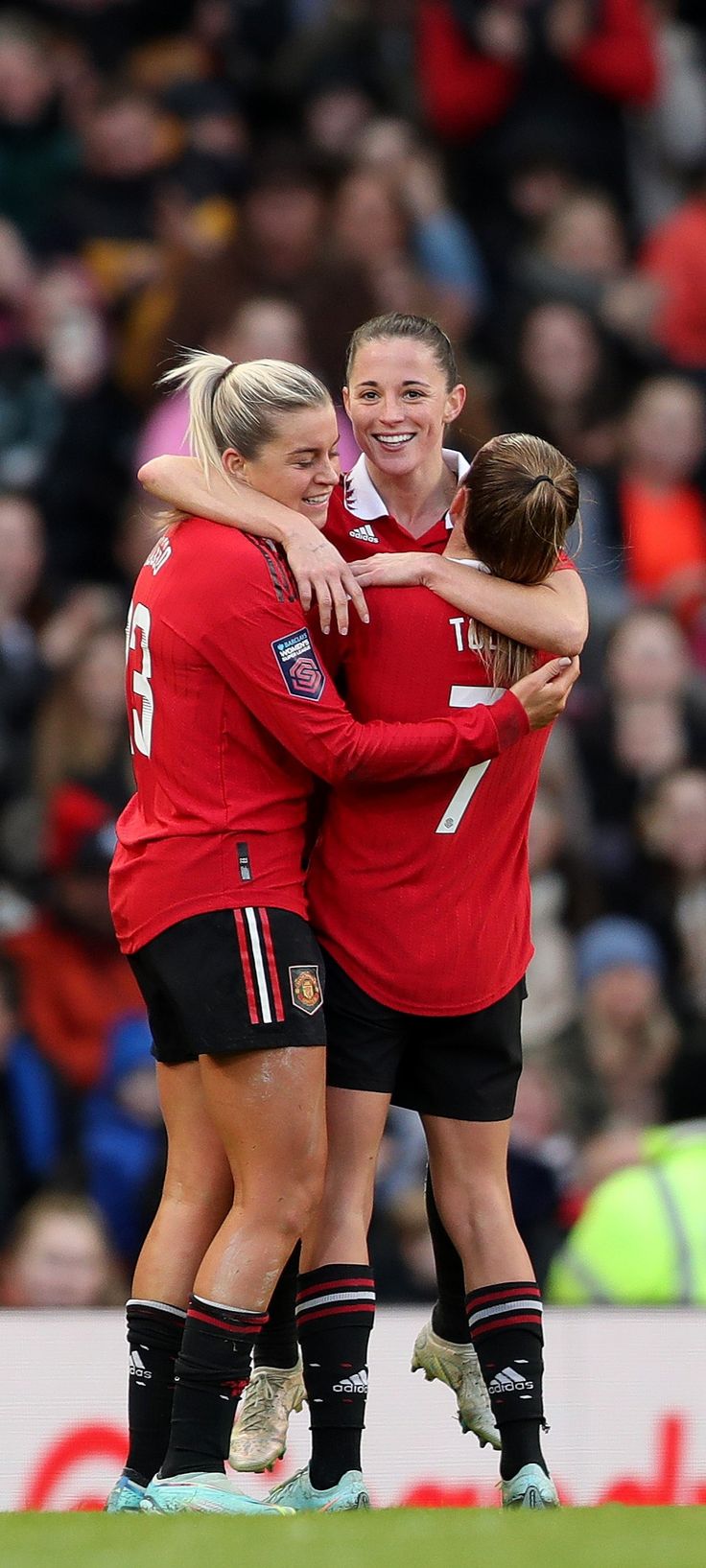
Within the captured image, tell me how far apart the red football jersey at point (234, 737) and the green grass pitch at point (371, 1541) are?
3.20 ft

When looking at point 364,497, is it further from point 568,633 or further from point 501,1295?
point 501,1295

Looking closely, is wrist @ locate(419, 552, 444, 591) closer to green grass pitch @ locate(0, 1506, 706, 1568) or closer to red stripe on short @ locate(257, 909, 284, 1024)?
red stripe on short @ locate(257, 909, 284, 1024)

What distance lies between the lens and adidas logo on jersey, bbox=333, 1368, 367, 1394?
154 inches

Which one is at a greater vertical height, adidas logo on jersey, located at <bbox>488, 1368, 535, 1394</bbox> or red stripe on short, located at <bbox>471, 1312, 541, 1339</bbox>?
red stripe on short, located at <bbox>471, 1312, 541, 1339</bbox>

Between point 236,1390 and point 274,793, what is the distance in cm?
98

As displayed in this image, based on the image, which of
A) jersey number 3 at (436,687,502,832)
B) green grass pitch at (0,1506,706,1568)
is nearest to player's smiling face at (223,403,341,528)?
jersey number 3 at (436,687,502,832)

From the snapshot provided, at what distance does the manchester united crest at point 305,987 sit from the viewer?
3812mm

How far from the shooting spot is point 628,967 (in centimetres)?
728

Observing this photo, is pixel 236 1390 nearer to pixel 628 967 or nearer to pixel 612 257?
pixel 628 967

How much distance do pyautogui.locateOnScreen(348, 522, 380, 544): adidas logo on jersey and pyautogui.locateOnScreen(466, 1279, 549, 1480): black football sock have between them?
1.32 meters

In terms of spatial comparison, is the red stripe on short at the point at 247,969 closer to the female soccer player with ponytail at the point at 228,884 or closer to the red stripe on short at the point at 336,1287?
the female soccer player with ponytail at the point at 228,884

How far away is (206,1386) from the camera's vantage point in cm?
377

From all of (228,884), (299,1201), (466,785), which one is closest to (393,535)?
(466,785)

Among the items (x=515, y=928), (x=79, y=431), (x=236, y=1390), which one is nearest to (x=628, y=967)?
(x=79, y=431)
